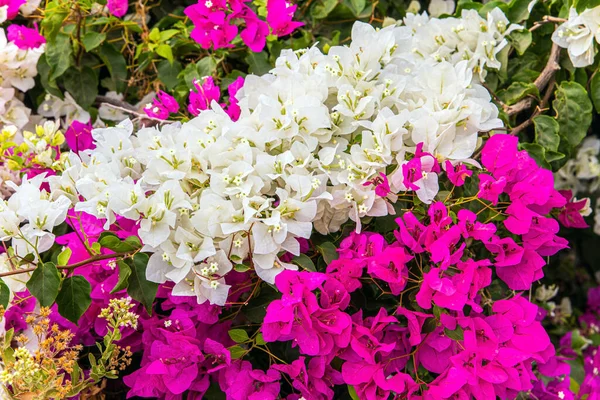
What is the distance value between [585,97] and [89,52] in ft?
2.86

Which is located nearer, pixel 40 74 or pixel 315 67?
pixel 315 67

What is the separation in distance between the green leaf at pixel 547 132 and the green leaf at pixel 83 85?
77 cm

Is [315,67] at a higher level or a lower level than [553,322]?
higher

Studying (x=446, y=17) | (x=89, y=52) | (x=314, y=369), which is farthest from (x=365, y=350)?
(x=89, y=52)

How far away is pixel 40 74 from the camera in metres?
1.22

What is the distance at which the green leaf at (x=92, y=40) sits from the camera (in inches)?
45.9

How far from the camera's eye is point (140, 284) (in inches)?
33.6

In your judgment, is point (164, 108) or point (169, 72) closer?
point (164, 108)

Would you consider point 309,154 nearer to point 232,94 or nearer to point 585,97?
point 232,94

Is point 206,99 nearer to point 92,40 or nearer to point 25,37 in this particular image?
point 92,40

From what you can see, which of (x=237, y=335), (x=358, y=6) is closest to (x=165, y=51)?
(x=358, y=6)

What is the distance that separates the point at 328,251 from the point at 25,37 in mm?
689

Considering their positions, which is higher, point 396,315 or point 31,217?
point 31,217

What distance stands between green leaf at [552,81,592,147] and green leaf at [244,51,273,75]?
0.49 metres
